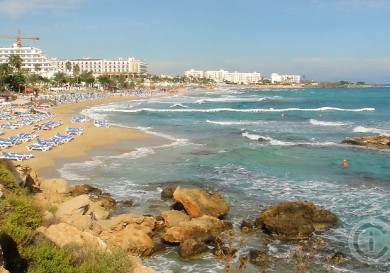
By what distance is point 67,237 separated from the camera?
7.99 meters

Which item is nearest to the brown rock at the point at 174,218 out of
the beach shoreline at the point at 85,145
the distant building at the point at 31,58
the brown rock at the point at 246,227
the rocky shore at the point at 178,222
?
the rocky shore at the point at 178,222

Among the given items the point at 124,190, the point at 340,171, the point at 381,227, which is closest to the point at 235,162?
the point at 340,171

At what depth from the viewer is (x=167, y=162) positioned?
24.0 m

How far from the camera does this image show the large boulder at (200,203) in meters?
14.4

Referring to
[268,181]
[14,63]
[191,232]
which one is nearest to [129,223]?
[191,232]

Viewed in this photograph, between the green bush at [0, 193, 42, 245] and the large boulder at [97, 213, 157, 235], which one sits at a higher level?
the green bush at [0, 193, 42, 245]

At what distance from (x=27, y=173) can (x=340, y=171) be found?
15602mm

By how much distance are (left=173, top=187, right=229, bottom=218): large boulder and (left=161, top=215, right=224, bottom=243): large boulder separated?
1.20m

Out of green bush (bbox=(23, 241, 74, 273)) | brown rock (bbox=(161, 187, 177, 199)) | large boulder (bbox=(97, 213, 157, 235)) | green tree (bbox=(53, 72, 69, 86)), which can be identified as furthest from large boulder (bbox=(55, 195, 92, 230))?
green tree (bbox=(53, 72, 69, 86))

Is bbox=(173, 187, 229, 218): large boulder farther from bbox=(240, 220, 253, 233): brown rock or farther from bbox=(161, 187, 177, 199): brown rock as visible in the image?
bbox=(161, 187, 177, 199): brown rock

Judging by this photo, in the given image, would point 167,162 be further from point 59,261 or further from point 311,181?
point 59,261

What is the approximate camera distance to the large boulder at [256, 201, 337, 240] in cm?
1324

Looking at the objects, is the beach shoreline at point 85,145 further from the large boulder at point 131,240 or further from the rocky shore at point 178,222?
the large boulder at point 131,240

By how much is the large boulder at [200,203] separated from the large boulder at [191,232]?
1204 millimetres
